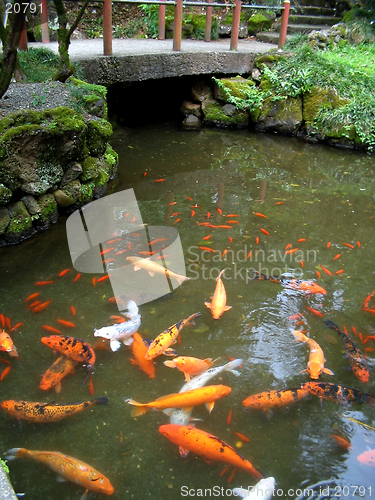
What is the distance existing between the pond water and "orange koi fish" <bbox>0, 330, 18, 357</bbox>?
0.24 feet

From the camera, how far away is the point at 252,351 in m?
3.97

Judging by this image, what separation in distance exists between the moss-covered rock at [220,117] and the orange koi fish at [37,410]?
31.6ft

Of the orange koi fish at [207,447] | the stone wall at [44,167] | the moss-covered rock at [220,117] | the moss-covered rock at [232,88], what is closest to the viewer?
the orange koi fish at [207,447]

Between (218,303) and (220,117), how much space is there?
8115mm

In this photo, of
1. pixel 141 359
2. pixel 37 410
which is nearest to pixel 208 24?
pixel 141 359

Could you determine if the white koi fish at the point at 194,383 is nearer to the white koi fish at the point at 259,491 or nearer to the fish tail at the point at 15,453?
the white koi fish at the point at 259,491

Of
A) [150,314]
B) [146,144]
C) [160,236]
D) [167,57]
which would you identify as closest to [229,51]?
[167,57]

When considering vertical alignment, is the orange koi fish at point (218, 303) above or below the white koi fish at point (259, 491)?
above

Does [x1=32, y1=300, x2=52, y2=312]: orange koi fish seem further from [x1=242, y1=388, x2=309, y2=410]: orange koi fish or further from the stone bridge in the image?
the stone bridge

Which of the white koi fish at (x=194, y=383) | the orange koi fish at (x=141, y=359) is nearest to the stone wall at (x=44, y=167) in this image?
the orange koi fish at (x=141, y=359)

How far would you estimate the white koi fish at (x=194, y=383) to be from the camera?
3.17 meters

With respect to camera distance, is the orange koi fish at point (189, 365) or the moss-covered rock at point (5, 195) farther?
the moss-covered rock at point (5, 195)

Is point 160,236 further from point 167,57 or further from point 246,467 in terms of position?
point 167,57

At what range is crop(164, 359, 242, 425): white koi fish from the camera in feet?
10.4
